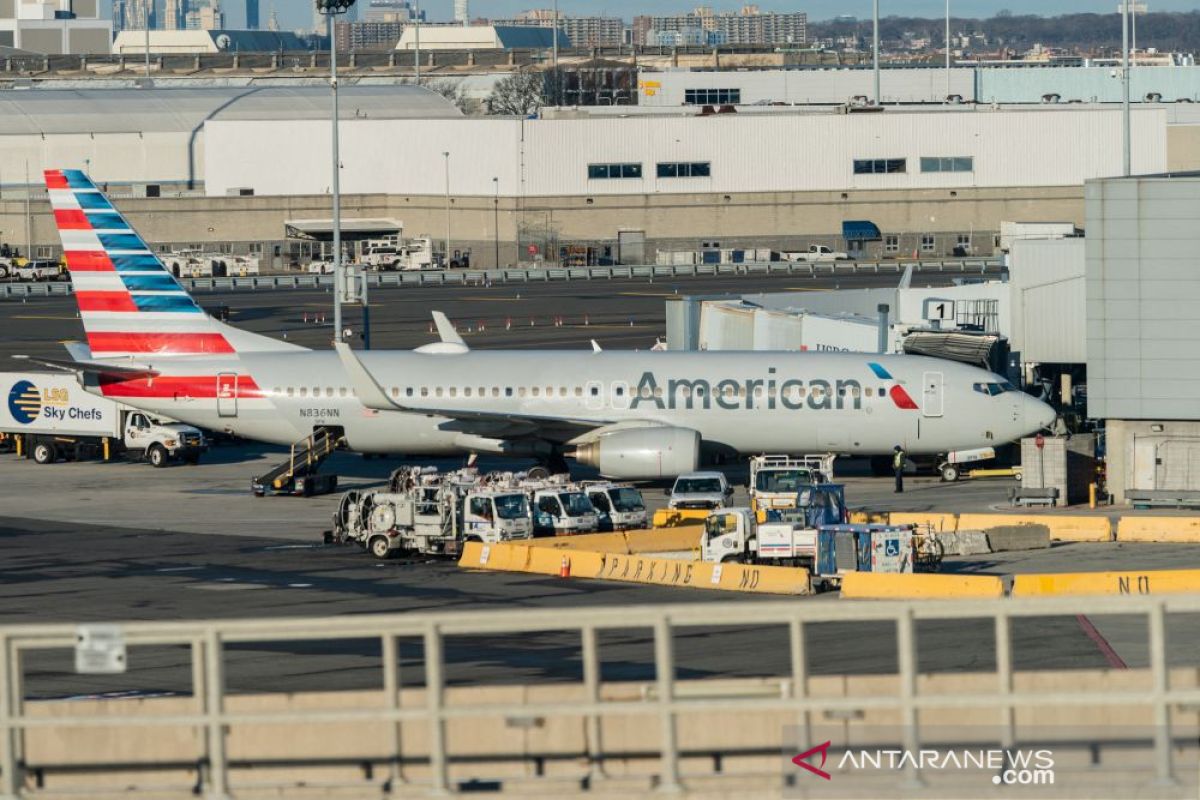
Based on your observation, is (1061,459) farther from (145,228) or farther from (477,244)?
(145,228)

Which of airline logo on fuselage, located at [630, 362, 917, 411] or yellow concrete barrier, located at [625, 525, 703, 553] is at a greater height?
airline logo on fuselage, located at [630, 362, 917, 411]

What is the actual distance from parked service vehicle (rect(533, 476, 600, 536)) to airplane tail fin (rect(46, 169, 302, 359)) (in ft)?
54.2

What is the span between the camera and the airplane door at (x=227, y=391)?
60.4m

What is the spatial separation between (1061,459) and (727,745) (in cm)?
3955

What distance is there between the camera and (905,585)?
A: 1583 inches

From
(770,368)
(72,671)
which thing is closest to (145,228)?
(770,368)

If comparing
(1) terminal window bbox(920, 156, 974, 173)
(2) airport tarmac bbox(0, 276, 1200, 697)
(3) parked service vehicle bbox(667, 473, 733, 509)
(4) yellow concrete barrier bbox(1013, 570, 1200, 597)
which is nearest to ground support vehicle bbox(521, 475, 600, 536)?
(2) airport tarmac bbox(0, 276, 1200, 697)

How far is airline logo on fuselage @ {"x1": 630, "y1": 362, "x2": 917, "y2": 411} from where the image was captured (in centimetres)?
5784

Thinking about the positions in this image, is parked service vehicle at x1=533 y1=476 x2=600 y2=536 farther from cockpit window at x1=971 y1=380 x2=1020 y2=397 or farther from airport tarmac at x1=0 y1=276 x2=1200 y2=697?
cockpit window at x1=971 y1=380 x2=1020 y2=397

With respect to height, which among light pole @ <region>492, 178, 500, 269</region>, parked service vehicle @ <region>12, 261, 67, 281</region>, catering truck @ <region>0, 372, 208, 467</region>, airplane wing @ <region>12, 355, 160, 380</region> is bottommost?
catering truck @ <region>0, 372, 208, 467</region>

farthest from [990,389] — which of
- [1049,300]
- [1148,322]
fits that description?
[1049,300]

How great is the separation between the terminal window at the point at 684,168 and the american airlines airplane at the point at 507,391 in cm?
8364

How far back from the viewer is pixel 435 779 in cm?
1537

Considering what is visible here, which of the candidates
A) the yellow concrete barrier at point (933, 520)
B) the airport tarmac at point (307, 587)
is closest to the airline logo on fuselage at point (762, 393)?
the airport tarmac at point (307, 587)
